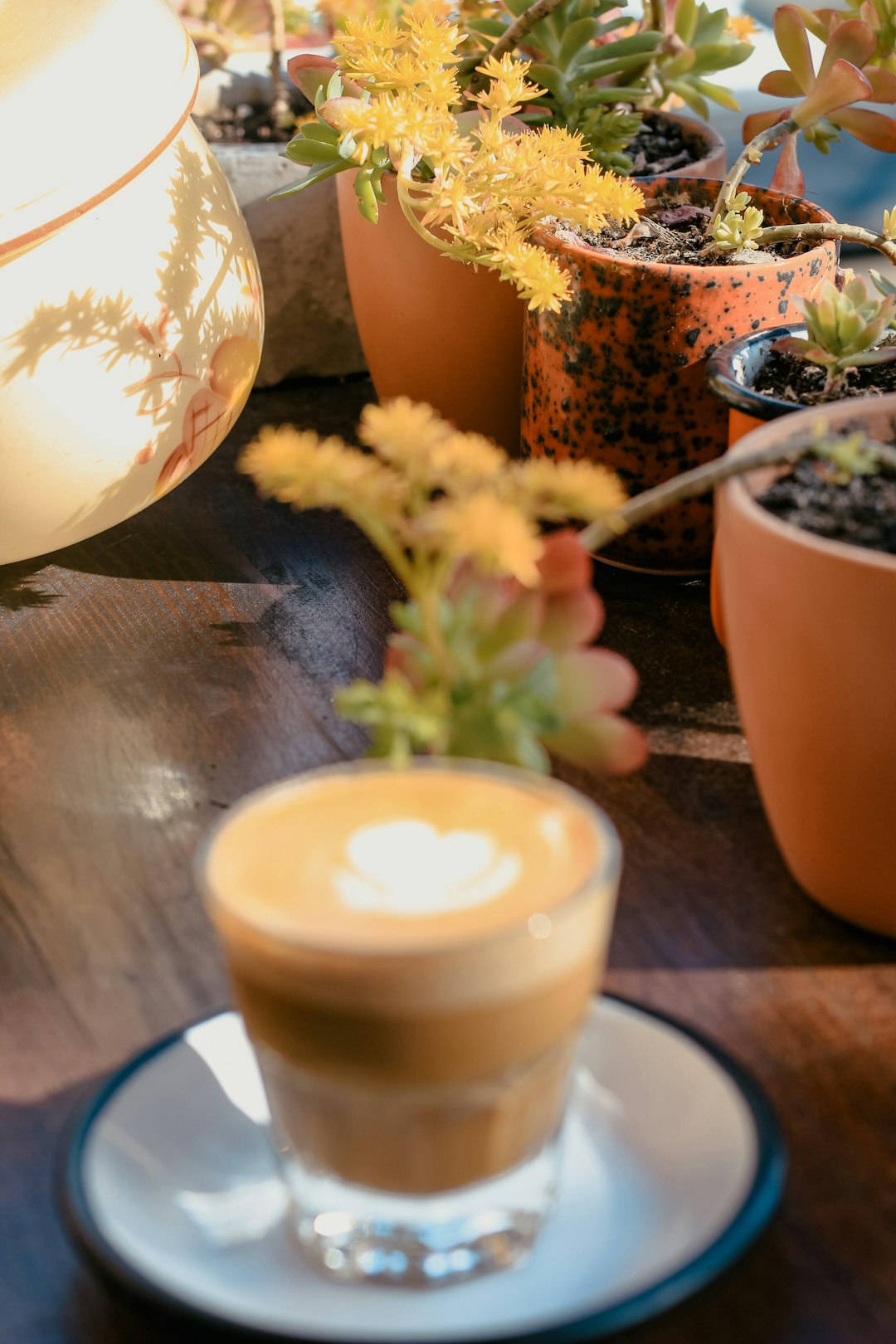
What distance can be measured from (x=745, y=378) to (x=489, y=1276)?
0.53m

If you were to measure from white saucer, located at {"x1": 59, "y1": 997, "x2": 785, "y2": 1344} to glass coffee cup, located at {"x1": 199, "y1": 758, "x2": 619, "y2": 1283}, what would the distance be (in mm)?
14

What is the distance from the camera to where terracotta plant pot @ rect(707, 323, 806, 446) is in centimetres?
71

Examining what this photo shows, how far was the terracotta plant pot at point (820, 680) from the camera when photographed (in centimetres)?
52

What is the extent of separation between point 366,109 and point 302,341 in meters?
0.40

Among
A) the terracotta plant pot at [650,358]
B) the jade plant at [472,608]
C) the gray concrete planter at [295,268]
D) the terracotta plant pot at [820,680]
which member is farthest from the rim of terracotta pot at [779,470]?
the gray concrete planter at [295,268]

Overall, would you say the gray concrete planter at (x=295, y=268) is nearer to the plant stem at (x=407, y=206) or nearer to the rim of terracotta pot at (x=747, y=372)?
the plant stem at (x=407, y=206)

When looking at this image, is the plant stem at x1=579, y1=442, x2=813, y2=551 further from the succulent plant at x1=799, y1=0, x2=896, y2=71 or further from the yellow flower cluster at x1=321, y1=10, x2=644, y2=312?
the succulent plant at x1=799, y1=0, x2=896, y2=71

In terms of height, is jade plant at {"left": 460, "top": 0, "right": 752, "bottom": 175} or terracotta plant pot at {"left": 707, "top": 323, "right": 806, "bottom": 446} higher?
jade plant at {"left": 460, "top": 0, "right": 752, "bottom": 175}

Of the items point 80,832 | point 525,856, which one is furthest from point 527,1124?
point 80,832

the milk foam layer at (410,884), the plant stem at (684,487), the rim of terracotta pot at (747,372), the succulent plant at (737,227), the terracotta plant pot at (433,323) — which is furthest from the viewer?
the terracotta plant pot at (433,323)

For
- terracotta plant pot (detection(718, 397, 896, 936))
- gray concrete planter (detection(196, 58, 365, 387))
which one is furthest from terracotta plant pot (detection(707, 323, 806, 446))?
gray concrete planter (detection(196, 58, 365, 387))

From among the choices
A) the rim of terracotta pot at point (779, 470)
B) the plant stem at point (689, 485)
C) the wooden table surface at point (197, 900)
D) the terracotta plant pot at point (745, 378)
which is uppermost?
the plant stem at point (689, 485)

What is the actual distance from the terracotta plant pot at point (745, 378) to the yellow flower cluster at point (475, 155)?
9 centimetres

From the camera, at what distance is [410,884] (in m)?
0.38
